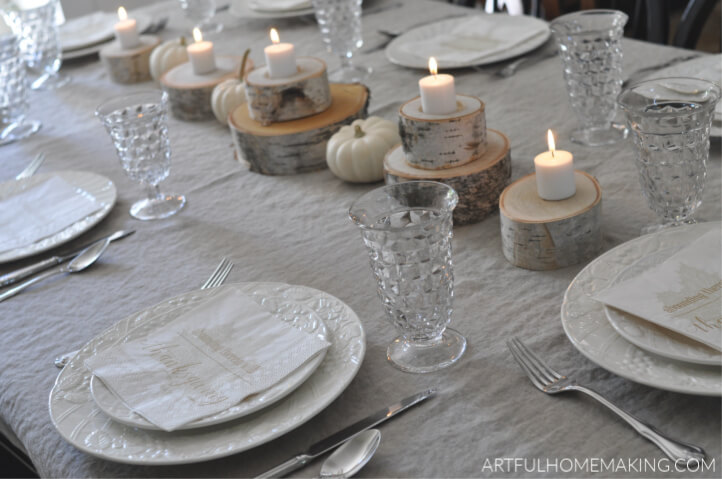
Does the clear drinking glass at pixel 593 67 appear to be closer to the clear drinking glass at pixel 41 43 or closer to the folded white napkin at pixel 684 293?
the folded white napkin at pixel 684 293

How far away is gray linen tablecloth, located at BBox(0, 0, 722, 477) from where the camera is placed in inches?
26.4

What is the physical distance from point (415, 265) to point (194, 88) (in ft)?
3.17

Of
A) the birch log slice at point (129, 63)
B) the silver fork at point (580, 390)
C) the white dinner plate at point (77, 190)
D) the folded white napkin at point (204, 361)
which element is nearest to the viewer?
the silver fork at point (580, 390)

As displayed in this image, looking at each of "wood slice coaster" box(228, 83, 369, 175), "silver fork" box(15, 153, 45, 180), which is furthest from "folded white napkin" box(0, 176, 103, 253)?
"wood slice coaster" box(228, 83, 369, 175)

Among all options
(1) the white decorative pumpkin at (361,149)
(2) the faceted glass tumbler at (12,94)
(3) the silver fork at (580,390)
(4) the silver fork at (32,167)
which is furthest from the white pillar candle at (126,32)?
(3) the silver fork at (580,390)

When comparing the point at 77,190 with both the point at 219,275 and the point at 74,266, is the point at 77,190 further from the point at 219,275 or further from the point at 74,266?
the point at 219,275

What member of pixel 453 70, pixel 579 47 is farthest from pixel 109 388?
pixel 453 70

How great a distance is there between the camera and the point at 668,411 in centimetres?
66

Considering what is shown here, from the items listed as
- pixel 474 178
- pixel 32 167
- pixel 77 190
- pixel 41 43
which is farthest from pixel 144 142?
pixel 41 43

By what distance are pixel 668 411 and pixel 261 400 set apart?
1.18 ft

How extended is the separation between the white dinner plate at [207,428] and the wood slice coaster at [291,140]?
518 mm

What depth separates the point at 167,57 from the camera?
5.84 ft

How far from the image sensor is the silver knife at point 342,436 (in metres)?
0.67

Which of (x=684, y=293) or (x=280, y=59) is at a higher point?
(x=280, y=59)
